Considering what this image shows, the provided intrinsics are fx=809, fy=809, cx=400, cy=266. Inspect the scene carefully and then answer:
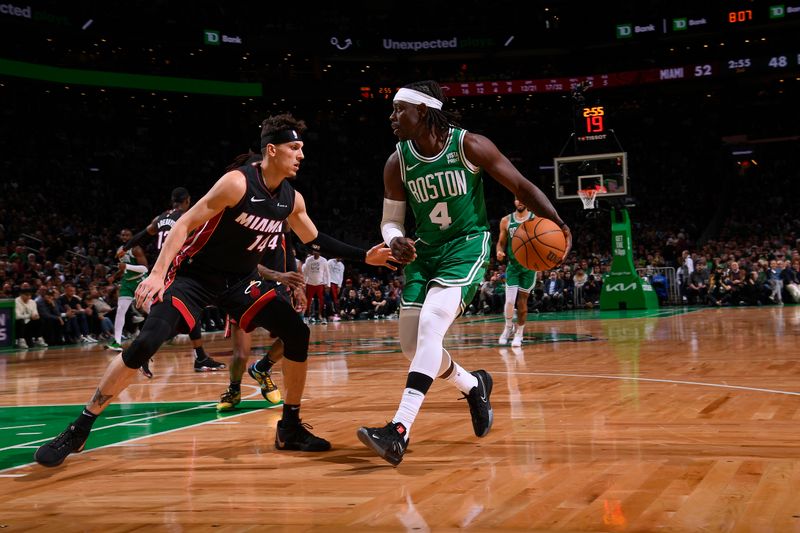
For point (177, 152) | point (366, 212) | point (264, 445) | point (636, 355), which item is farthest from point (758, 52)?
point (264, 445)

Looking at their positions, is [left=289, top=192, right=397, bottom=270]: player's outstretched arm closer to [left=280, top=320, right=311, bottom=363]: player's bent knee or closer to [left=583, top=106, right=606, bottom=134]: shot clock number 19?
[left=280, top=320, right=311, bottom=363]: player's bent knee

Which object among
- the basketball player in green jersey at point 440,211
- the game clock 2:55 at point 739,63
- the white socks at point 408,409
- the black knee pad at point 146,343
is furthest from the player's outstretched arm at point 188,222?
the game clock 2:55 at point 739,63

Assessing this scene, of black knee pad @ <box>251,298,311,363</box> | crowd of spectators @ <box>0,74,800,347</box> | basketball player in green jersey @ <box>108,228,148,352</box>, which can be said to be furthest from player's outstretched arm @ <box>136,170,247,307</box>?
crowd of spectators @ <box>0,74,800,347</box>

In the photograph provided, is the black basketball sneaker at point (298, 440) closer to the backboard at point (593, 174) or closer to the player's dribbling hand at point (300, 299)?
the player's dribbling hand at point (300, 299)

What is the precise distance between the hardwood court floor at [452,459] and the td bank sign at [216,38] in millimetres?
25952

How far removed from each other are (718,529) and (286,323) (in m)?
2.68

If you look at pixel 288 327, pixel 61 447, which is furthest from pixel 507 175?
pixel 61 447

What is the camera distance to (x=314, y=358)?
33.8 feet

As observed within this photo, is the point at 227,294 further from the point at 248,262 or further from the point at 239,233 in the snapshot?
the point at 239,233

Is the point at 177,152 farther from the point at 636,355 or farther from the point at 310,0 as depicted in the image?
the point at 636,355

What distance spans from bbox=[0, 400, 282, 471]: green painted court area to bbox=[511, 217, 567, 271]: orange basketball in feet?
7.32

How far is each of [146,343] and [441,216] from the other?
172cm

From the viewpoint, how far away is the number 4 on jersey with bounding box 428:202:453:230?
14.8 ft

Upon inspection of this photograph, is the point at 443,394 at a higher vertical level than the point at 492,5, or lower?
lower
